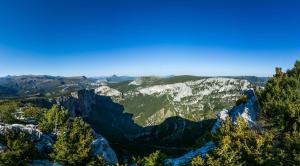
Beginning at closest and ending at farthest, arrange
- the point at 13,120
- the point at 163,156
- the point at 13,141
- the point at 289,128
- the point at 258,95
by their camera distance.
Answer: the point at 163,156, the point at 13,141, the point at 289,128, the point at 13,120, the point at 258,95

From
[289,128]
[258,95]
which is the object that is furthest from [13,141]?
[258,95]

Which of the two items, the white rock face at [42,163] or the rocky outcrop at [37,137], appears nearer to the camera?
the white rock face at [42,163]

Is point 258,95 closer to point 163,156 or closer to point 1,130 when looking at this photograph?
point 163,156

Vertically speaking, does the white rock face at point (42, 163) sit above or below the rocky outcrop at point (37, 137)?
below

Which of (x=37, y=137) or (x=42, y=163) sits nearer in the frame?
(x=42, y=163)

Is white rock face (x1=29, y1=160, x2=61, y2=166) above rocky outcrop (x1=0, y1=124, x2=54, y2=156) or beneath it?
beneath

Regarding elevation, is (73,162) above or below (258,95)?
below

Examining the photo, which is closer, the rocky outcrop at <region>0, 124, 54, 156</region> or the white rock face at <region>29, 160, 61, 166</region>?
the white rock face at <region>29, 160, 61, 166</region>

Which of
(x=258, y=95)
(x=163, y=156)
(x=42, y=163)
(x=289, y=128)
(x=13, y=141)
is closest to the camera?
(x=163, y=156)

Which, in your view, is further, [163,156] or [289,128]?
[289,128]

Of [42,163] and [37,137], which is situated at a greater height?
[37,137]

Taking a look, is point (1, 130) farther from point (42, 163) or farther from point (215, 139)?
point (215, 139)
